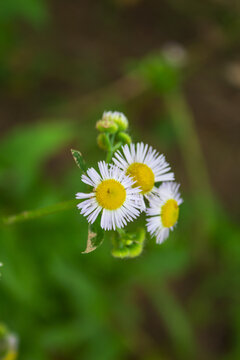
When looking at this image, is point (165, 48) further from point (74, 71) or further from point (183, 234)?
point (183, 234)

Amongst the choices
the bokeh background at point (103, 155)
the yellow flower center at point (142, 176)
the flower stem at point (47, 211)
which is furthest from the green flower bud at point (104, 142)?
the bokeh background at point (103, 155)

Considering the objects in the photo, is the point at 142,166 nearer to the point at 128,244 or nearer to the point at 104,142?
the point at 104,142

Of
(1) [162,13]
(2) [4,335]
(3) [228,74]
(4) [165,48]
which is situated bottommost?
(2) [4,335]

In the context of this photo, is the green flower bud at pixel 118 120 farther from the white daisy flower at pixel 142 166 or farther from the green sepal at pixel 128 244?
the green sepal at pixel 128 244

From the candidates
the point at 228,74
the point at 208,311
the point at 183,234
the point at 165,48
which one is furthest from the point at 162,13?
the point at 208,311

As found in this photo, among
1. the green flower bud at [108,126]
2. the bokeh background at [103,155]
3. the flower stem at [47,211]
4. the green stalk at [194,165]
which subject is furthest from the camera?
the green stalk at [194,165]

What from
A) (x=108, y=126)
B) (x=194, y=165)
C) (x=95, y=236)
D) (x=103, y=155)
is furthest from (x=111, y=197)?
(x=194, y=165)
